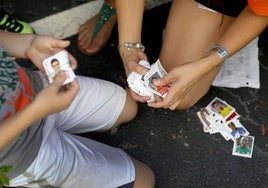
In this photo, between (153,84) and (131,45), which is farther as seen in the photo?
(131,45)

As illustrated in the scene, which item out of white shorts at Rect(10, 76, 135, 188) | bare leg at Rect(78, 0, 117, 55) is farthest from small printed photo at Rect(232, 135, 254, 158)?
bare leg at Rect(78, 0, 117, 55)

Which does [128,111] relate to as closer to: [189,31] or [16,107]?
[189,31]

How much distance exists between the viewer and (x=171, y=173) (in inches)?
90.3

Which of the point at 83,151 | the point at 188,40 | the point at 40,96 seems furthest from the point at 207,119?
the point at 40,96

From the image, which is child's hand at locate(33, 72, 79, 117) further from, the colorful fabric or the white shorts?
the white shorts

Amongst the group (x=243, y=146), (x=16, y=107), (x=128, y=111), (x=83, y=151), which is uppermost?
(x=16, y=107)

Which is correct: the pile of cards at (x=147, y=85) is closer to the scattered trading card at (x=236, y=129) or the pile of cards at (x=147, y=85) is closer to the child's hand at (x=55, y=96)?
the child's hand at (x=55, y=96)

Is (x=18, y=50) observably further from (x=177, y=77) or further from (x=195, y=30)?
(x=195, y=30)

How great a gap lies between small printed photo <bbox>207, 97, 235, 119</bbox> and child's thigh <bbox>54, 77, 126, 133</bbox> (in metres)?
0.58

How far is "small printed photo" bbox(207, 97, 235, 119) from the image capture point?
2.45 metres

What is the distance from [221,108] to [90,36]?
0.98 metres

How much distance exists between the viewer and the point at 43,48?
69.6 inches

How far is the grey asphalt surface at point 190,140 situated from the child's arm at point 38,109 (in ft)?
2.88

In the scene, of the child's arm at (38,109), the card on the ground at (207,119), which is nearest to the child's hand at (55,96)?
the child's arm at (38,109)
